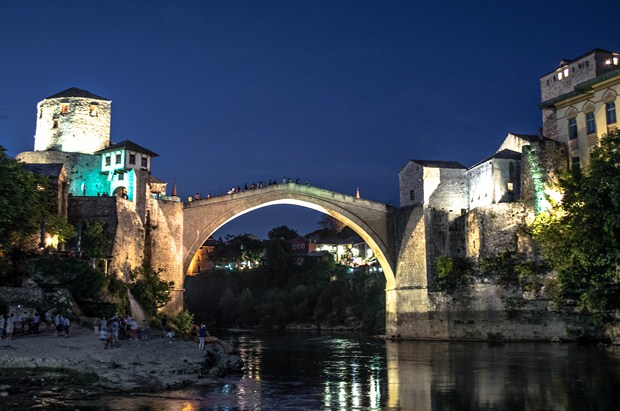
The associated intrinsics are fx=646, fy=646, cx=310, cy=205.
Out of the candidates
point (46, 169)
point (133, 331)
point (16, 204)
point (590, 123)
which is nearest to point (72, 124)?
point (46, 169)

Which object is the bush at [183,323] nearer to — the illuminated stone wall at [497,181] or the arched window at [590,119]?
the illuminated stone wall at [497,181]

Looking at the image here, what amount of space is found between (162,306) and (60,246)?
20.7 feet

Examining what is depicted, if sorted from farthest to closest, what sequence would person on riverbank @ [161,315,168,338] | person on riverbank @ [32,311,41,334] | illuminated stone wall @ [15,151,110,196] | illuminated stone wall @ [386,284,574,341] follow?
illuminated stone wall @ [15,151,110,196], illuminated stone wall @ [386,284,574,341], person on riverbank @ [161,315,168,338], person on riverbank @ [32,311,41,334]

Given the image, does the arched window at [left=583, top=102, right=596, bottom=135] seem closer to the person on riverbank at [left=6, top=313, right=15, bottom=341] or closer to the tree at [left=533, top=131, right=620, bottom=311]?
the tree at [left=533, top=131, right=620, bottom=311]

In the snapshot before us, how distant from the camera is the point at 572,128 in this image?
121ft

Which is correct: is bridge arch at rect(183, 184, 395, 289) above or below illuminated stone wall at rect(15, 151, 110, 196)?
below

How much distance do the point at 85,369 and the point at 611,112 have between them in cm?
Result: 2884

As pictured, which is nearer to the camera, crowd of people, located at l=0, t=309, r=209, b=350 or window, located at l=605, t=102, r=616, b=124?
crowd of people, located at l=0, t=309, r=209, b=350

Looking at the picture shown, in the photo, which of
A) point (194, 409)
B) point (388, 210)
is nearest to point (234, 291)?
point (388, 210)

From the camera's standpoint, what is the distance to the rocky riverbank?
1572 centimetres

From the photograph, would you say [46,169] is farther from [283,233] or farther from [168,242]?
[283,233]

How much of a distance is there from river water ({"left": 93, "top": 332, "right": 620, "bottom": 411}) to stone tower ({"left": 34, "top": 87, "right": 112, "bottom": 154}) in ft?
60.8

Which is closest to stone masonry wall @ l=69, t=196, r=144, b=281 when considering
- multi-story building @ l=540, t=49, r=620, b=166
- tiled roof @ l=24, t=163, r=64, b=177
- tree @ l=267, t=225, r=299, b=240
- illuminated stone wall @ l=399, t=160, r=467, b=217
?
tiled roof @ l=24, t=163, r=64, b=177

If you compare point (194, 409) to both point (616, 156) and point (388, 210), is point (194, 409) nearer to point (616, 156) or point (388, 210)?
point (616, 156)
